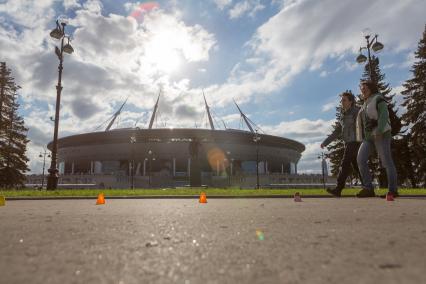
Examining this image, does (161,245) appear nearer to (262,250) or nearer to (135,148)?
(262,250)

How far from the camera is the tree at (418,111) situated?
2805 centimetres

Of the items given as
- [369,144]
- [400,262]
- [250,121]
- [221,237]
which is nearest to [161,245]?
[221,237]

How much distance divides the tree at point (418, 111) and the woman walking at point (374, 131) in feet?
77.1

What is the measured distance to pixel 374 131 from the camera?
7.42 metres

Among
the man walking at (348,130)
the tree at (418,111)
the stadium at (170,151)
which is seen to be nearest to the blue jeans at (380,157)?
the man walking at (348,130)

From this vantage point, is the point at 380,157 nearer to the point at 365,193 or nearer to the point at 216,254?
the point at 365,193

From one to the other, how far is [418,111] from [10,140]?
132 ft

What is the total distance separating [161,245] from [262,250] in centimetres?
69

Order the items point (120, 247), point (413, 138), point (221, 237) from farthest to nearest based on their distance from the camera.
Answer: point (413, 138) < point (221, 237) < point (120, 247)

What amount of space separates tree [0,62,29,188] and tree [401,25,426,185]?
3666cm

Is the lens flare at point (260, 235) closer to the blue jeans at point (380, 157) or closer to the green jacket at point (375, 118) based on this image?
the green jacket at point (375, 118)

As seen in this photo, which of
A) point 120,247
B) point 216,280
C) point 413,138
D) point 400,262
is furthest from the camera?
point 413,138

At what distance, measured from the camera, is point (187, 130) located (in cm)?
7481

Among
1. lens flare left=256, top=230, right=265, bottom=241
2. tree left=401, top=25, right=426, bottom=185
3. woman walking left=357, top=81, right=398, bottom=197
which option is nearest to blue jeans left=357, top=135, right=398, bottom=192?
woman walking left=357, top=81, right=398, bottom=197
